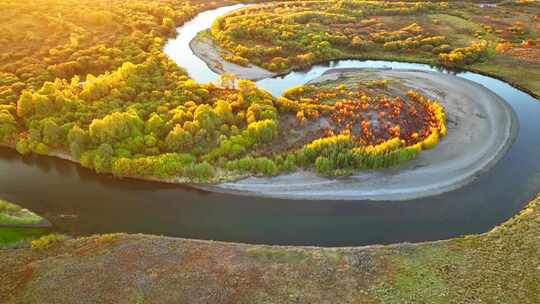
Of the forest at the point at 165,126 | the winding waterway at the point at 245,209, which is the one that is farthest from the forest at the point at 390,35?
the winding waterway at the point at 245,209

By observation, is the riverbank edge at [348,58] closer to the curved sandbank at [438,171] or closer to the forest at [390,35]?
the forest at [390,35]

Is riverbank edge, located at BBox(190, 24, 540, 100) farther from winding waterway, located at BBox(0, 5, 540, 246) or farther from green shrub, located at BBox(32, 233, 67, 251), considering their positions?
green shrub, located at BBox(32, 233, 67, 251)

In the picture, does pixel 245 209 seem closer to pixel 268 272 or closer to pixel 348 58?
pixel 268 272

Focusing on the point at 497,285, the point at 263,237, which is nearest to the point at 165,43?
the point at 263,237

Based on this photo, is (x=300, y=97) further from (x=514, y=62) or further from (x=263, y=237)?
(x=514, y=62)

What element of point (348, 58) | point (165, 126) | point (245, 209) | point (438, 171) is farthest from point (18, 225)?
point (348, 58)
